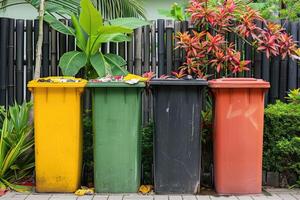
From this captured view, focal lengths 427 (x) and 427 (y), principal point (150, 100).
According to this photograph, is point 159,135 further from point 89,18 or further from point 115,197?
point 89,18

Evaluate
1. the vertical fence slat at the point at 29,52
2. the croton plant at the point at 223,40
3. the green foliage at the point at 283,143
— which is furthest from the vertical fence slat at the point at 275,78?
the vertical fence slat at the point at 29,52

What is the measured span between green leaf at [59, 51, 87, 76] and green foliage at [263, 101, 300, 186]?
2.81m

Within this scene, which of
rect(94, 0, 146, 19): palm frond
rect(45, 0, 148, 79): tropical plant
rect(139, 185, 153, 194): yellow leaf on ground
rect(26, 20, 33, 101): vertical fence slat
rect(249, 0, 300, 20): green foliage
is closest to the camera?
rect(139, 185, 153, 194): yellow leaf on ground

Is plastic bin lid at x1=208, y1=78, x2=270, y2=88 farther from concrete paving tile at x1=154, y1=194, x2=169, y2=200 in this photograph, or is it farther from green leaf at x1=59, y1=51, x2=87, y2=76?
green leaf at x1=59, y1=51, x2=87, y2=76

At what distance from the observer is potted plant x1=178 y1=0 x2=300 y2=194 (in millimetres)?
5438

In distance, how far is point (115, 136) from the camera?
5461mm

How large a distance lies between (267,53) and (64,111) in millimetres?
3130

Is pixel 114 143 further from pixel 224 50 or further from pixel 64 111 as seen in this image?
pixel 224 50

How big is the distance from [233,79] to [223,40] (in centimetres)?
109

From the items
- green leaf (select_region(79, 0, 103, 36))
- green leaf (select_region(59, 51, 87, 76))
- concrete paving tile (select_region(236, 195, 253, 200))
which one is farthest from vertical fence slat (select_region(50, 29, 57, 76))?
concrete paving tile (select_region(236, 195, 253, 200))

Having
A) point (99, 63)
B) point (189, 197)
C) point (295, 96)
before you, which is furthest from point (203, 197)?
point (99, 63)

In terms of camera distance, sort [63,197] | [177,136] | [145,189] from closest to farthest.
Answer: [63,197] → [177,136] → [145,189]

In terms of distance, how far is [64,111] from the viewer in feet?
17.9

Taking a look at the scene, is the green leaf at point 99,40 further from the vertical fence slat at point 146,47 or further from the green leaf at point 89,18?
the vertical fence slat at point 146,47
